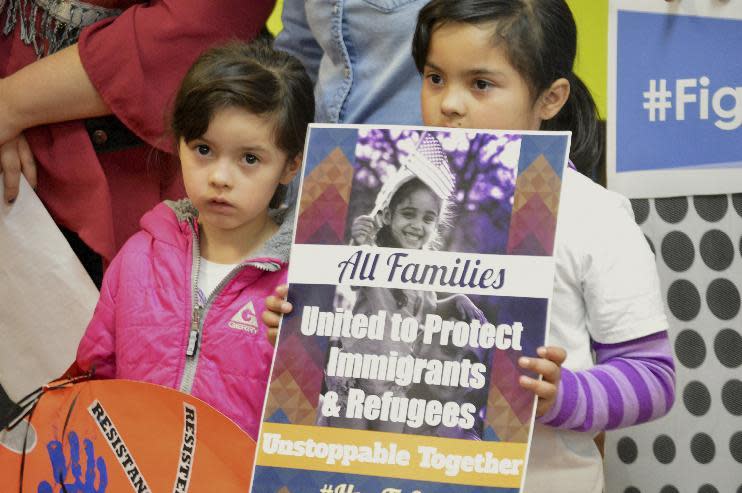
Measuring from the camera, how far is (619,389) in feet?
4.48

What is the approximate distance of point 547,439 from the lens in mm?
1433

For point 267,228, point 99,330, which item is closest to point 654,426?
point 267,228

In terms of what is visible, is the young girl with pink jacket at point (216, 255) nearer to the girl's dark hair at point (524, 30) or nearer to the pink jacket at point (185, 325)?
the pink jacket at point (185, 325)

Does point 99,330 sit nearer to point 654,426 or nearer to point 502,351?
point 502,351

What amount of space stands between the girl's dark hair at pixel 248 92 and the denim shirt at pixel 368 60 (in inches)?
3.0

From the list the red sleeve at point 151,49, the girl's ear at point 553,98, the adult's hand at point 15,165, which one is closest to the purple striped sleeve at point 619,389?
the girl's ear at point 553,98

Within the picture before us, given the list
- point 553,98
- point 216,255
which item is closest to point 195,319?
point 216,255

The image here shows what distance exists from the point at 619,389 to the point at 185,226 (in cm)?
68

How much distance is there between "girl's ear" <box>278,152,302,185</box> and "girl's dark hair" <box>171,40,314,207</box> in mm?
12

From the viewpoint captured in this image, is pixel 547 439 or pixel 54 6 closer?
pixel 547 439

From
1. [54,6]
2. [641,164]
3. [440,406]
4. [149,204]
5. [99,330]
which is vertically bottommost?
[440,406]

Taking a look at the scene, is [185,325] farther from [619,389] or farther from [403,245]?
[619,389]

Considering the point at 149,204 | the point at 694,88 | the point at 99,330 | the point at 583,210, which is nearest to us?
the point at 583,210

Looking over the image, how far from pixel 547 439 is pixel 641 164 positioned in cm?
61
